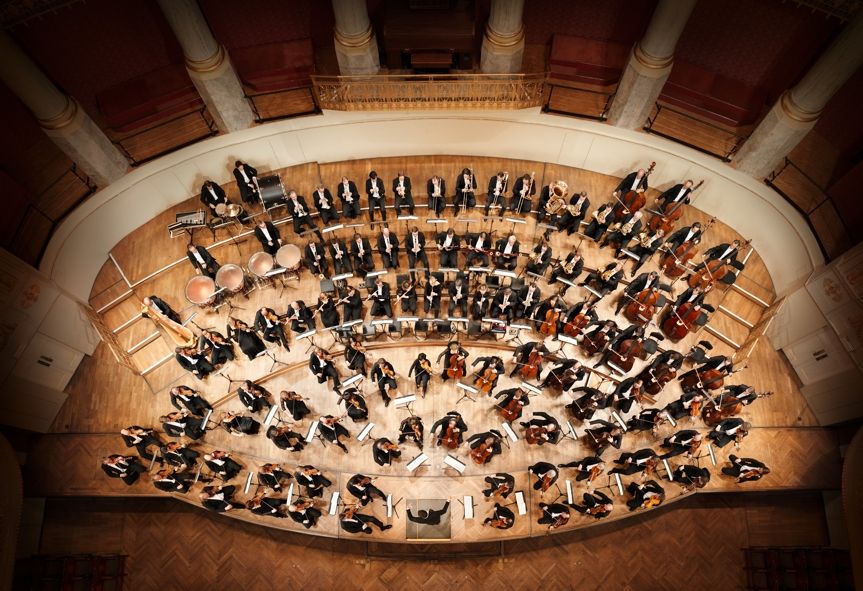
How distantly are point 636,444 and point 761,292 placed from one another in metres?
3.08

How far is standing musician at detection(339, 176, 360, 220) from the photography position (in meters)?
8.55

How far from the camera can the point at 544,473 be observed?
7164 mm

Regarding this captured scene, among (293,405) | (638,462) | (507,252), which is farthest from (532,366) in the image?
(293,405)

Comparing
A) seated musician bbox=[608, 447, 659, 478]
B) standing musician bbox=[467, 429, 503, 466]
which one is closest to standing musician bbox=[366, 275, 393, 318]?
Answer: standing musician bbox=[467, 429, 503, 466]

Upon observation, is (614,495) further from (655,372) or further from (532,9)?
(532,9)

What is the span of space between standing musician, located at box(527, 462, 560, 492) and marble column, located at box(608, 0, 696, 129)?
5.05 meters

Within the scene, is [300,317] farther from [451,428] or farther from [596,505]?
[596,505]

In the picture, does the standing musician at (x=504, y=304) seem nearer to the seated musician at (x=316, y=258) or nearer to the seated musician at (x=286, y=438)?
the seated musician at (x=316, y=258)

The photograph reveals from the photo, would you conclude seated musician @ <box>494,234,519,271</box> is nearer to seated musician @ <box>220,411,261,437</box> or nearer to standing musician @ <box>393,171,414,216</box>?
standing musician @ <box>393,171,414,216</box>

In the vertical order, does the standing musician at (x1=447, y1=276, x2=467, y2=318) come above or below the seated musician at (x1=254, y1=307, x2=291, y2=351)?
above

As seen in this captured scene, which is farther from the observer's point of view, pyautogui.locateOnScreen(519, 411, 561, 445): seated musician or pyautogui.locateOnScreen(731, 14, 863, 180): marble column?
pyautogui.locateOnScreen(519, 411, 561, 445): seated musician

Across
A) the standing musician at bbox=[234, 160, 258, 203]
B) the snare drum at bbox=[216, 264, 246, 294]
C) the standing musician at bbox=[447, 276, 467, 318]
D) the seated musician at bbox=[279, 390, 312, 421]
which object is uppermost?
the standing musician at bbox=[234, 160, 258, 203]

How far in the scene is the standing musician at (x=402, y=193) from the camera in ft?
27.9

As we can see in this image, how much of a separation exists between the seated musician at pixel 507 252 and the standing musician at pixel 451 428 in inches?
90.6
